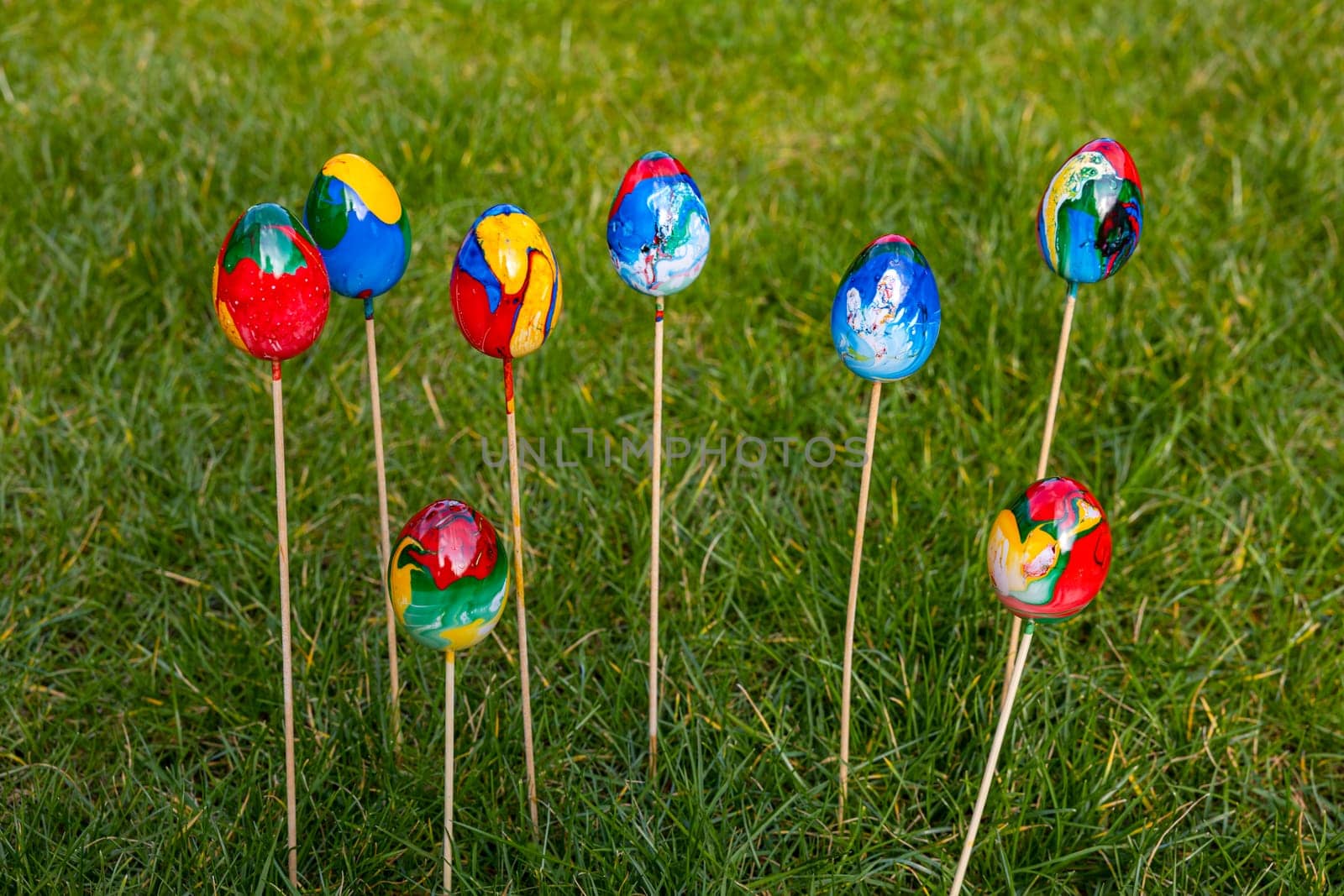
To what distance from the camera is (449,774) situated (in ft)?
6.54

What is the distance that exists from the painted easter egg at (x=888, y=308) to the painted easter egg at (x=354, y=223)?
73 centimetres

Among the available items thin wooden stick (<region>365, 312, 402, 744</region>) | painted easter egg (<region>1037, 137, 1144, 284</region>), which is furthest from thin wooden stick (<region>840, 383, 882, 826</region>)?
thin wooden stick (<region>365, 312, 402, 744</region>)

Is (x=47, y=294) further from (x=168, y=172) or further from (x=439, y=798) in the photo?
(x=439, y=798)

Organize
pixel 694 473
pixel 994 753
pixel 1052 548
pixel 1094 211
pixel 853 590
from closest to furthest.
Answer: pixel 1052 548 < pixel 994 753 < pixel 1094 211 < pixel 853 590 < pixel 694 473

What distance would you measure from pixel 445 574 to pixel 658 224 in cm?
68

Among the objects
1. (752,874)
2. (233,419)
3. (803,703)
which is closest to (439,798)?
(752,874)

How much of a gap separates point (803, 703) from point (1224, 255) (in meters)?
2.12

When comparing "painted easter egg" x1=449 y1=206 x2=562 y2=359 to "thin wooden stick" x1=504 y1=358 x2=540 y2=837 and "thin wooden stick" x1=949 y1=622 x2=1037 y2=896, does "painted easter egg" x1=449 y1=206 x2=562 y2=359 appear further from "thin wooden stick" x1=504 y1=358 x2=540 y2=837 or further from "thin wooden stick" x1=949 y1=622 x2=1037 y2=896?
"thin wooden stick" x1=949 y1=622 x2=1037 y2=896

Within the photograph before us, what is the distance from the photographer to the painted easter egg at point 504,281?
1.92 m

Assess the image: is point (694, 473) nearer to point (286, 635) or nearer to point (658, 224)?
point (658, 224)

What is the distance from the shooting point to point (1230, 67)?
4.57 meters

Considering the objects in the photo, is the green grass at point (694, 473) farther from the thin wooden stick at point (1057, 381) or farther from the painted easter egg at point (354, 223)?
the painted easter egg at point (354, 223)

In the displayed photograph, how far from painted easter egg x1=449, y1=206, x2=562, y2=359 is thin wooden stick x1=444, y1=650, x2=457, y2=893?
0.52 metres

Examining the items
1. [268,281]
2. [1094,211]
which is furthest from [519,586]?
[1094,211]
